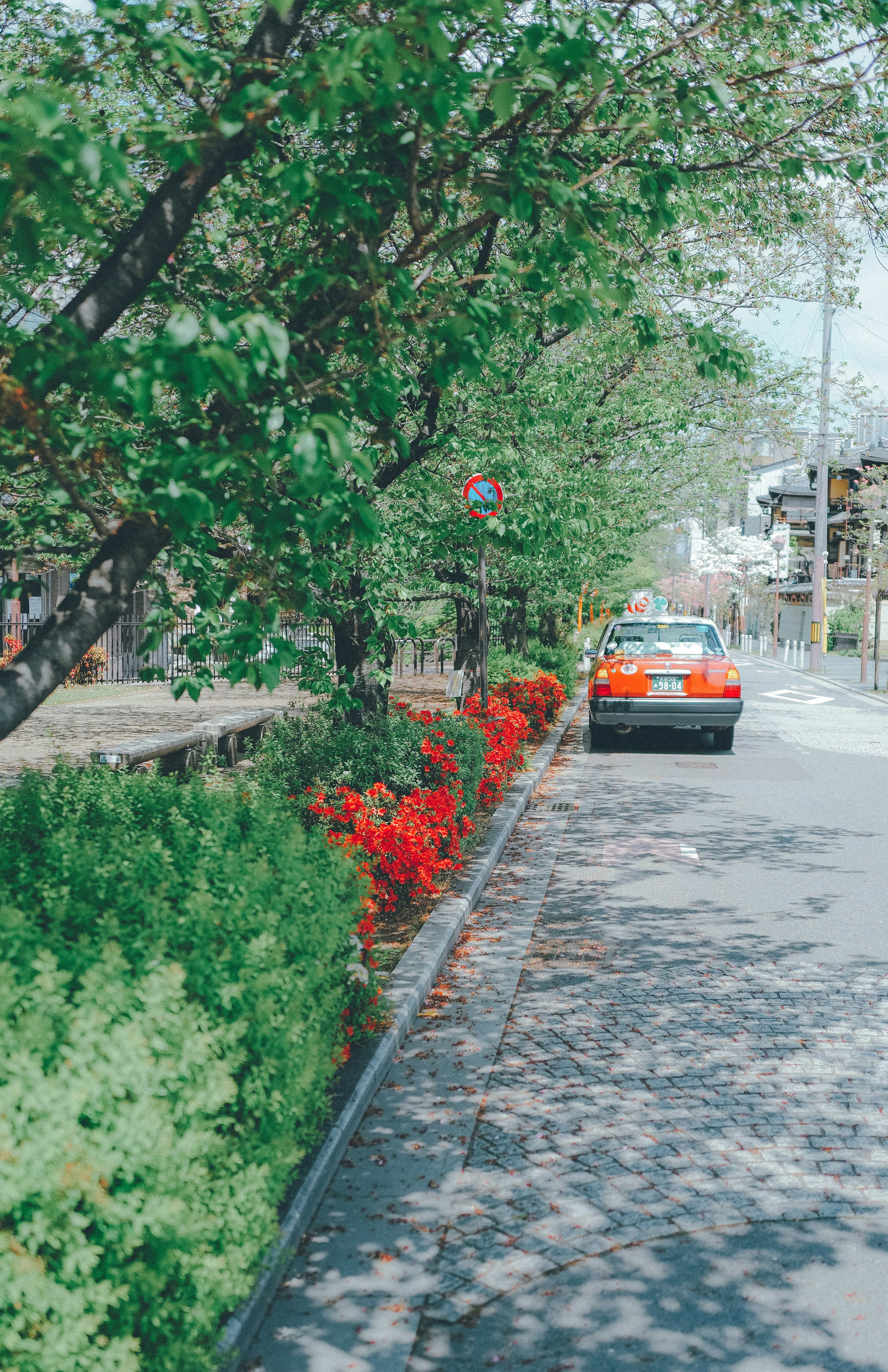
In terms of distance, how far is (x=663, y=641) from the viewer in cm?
1614

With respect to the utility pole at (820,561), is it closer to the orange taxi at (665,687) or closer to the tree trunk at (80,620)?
the orange taxi at (665,687)

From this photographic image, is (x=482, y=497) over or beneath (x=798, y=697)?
over

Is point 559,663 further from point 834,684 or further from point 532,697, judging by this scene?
point 834,684

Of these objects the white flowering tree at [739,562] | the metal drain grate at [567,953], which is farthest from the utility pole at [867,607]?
the white flowering tree at [739,562]

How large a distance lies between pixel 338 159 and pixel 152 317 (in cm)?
465

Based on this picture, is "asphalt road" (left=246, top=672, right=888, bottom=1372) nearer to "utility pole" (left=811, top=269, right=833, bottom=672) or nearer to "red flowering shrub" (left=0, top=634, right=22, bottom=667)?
"red flowering shrub" (left=0, top=634, right=22, bottom=667)

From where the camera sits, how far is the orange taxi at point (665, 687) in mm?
15312

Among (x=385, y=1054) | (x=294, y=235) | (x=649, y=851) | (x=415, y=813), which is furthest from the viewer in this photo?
(x=649, y=851)

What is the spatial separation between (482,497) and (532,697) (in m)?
8.77

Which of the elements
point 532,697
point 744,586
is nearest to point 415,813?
point 532,697

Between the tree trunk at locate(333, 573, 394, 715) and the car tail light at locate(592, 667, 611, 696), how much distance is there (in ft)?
18.4

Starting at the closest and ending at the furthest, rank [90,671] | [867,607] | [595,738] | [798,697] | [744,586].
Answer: [595,738], [90,671], [798,697], [867,607], [744,586]

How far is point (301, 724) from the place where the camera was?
966cm

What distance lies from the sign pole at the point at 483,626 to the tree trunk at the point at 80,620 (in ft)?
27.0
